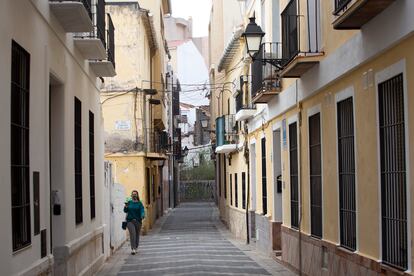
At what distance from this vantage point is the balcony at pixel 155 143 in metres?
27.9

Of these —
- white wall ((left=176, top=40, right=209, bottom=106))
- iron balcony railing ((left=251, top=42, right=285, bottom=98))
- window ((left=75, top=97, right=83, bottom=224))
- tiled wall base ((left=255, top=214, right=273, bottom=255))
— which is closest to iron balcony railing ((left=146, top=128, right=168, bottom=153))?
tiled wall base ((left=255, top=214, right=273, bottom=255))

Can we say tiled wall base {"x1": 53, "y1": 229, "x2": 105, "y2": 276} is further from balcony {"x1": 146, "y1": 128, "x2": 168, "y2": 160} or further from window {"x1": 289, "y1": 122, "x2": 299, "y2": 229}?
balcony {"x1": 146, "y1": 128, "x2": 168, "y2": 160}

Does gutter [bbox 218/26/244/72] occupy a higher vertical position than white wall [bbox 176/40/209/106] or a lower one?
lower

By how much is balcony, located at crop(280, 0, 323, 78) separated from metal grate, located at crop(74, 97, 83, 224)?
3.64m

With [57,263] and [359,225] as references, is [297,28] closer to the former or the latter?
[359,225]

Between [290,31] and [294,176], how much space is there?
3062 millimetres

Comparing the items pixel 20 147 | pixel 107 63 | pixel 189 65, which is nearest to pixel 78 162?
pixel 107 63

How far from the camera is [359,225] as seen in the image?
30.4ft

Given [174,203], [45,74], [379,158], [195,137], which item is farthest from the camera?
[195,137]

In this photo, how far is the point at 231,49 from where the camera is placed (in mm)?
25844

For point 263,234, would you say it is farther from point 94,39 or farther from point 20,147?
point 20,147

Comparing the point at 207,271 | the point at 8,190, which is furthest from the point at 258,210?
the point at 8,190

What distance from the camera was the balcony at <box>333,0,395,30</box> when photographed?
7492 millimetres

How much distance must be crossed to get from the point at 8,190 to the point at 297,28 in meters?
Answer: 6.67
